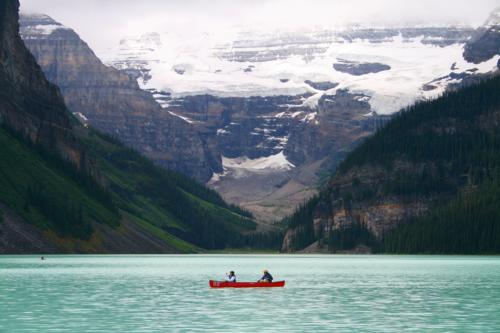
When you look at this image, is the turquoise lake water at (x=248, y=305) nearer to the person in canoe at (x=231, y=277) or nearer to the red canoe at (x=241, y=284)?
the red canoe at (x=241, y=284)

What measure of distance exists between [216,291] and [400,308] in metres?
34.9

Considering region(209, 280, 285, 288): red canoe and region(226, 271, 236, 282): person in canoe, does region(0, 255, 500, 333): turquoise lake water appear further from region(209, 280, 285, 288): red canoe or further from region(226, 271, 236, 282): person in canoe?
region(226, 271, 236, 282): person in canoe

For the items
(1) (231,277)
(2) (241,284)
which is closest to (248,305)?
(2) (241,284)

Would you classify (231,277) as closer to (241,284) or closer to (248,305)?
A: (241,284)

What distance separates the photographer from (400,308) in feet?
362

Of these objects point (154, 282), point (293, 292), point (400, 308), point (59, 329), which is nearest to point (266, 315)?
point (400, 308)

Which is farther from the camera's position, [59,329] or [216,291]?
[216,291]

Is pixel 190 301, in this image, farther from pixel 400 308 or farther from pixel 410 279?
pixel 410 279

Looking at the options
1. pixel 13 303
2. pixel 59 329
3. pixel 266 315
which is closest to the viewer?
pixel 59 329

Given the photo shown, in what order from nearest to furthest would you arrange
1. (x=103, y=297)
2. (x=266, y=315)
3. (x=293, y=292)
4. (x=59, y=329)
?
(x=59, y=329), (x=266, y=315), (x=103, y=297), (x=293, y=292)

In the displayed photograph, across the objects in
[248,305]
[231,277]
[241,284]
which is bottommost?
[248,305]

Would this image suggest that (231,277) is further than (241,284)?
Yes

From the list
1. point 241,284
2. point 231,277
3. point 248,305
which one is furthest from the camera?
point 231,277

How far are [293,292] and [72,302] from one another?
32.1 metres
